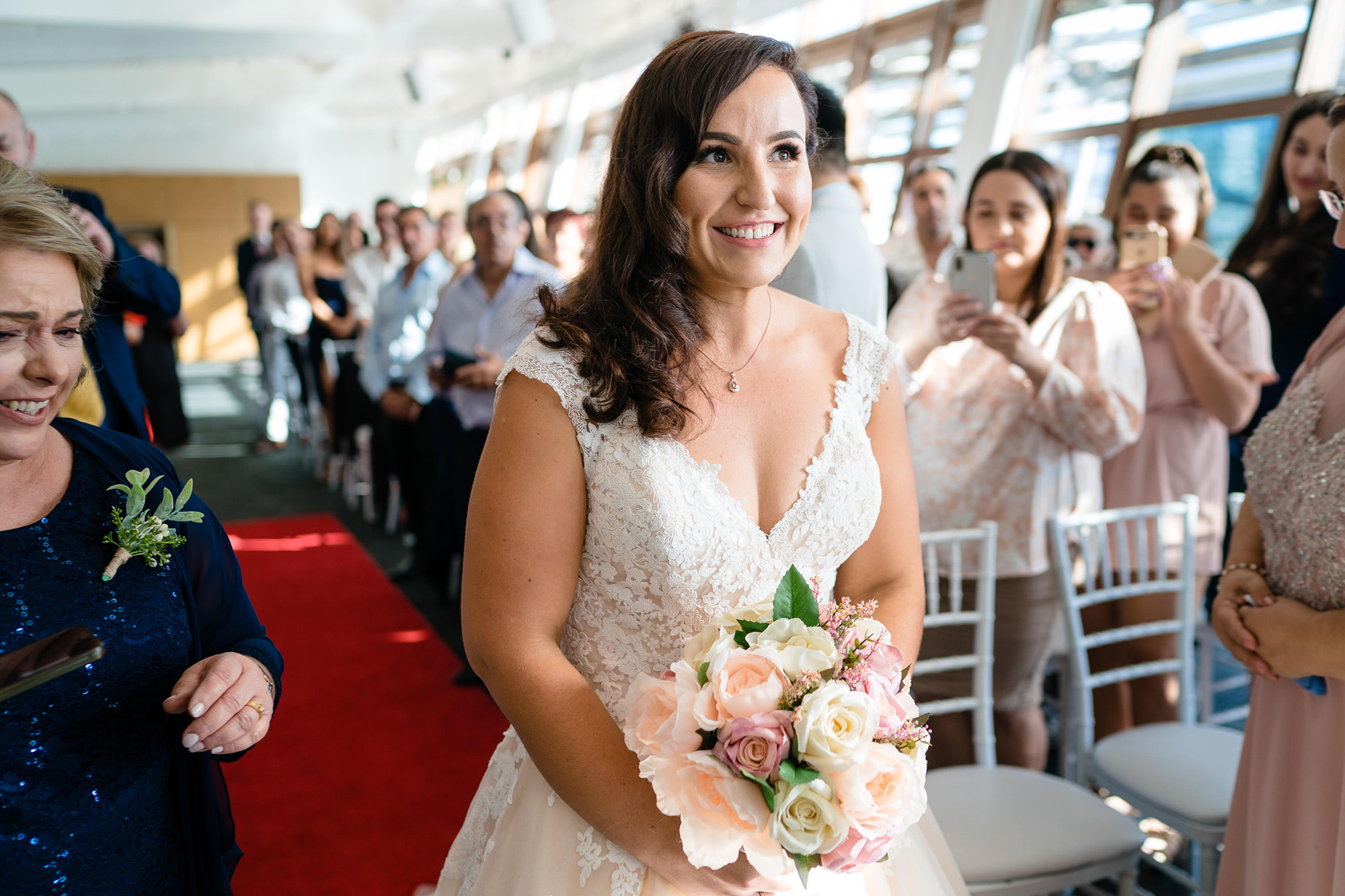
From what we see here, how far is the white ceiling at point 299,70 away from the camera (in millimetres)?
9242

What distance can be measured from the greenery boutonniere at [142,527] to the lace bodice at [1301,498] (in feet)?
5.33

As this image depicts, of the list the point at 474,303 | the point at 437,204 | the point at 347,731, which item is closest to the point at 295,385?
the point at 474,303

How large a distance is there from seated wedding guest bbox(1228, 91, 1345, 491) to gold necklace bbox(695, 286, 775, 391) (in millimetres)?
2328

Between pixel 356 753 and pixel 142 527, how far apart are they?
7.53 feet

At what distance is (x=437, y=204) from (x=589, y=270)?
63.9ft

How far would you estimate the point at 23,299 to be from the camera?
1.19 meters

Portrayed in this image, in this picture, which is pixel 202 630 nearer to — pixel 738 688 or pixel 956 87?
pixel 738 688

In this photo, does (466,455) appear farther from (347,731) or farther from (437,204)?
(437,204)

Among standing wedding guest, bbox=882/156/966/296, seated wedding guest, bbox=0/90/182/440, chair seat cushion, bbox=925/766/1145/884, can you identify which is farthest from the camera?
standing wedding guest, bbox=882/156/966/296

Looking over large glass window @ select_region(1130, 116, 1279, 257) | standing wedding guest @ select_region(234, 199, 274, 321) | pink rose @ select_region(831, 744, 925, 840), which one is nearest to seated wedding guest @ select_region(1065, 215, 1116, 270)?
large glass window @ select_region(1130, 116, 1279, 257)

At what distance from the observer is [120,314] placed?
260cm

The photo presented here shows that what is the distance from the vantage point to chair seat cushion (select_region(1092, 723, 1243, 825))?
2.02 meters

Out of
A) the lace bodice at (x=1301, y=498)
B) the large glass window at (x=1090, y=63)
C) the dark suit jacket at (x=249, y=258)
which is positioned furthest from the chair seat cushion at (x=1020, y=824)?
the dark suit jacket at (x=249, y=258)

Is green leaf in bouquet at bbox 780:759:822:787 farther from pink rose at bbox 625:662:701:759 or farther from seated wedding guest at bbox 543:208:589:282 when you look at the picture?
seated wedding guest at bbox 543:208:589:282
